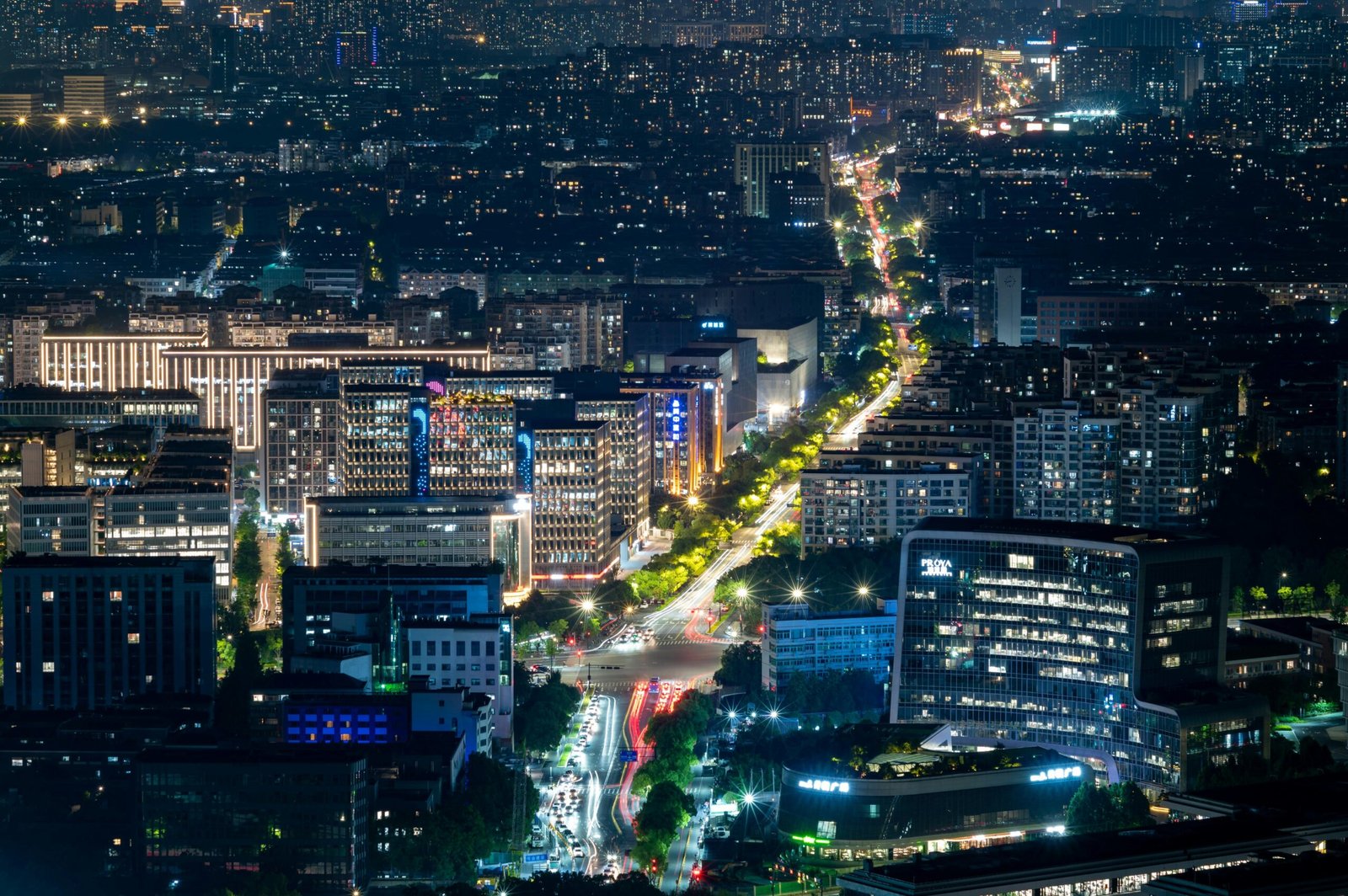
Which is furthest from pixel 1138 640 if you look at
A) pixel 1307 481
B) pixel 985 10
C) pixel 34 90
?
pixel 985 10

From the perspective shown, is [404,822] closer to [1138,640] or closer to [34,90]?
[1138,640]

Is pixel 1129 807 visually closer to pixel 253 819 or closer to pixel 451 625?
pixel 253 819

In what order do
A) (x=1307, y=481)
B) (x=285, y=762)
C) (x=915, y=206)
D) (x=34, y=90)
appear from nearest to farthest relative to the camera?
(x=285, y=762)
(x=1307, y=481)
(x=915, y=206)
(x=34, y=90)

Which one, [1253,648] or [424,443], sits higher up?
[424,443]

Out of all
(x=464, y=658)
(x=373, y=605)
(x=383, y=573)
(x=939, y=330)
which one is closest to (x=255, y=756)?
(x=464, y=658)

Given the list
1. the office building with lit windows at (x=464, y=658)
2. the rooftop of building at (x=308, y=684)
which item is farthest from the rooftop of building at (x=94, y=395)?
the rooftop of building at (x=308, y=684)

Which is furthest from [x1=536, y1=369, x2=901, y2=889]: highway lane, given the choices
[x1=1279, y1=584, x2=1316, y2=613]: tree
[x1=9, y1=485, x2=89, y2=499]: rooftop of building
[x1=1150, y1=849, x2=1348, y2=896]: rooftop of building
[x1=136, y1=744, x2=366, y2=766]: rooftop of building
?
[x1=1150, y1=849, x2=1348, y2=896]: rooftop of building
